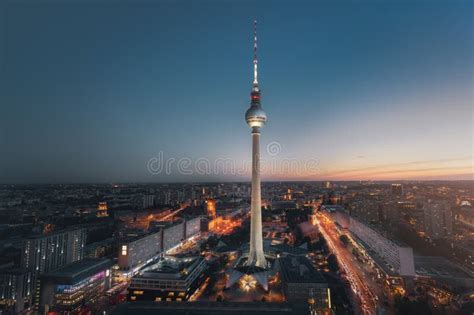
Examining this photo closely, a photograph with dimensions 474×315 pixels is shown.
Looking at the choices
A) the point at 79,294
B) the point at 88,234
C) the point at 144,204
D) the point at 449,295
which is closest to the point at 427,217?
the point at 449,295

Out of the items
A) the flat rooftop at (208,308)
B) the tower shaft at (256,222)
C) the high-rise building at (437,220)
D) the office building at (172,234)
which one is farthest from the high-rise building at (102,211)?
the high-rise building at (437,220)

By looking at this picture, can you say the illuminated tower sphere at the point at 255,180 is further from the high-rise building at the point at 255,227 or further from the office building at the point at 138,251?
the office building at the point at 138,251

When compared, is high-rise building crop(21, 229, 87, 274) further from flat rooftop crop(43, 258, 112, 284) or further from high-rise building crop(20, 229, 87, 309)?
flat rooftop crop(43, 258, 112, 284)

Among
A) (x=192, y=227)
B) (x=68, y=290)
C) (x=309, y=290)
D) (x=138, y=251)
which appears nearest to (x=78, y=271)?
(x=68, y=290)

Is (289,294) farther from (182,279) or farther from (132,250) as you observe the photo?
(132,250)

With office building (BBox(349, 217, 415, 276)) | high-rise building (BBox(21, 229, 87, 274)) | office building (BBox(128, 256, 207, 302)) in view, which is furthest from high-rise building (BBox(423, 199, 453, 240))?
high-rise building (BBox(21, 229, 87, 274))

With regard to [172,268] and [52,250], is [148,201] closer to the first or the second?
[52,250]
